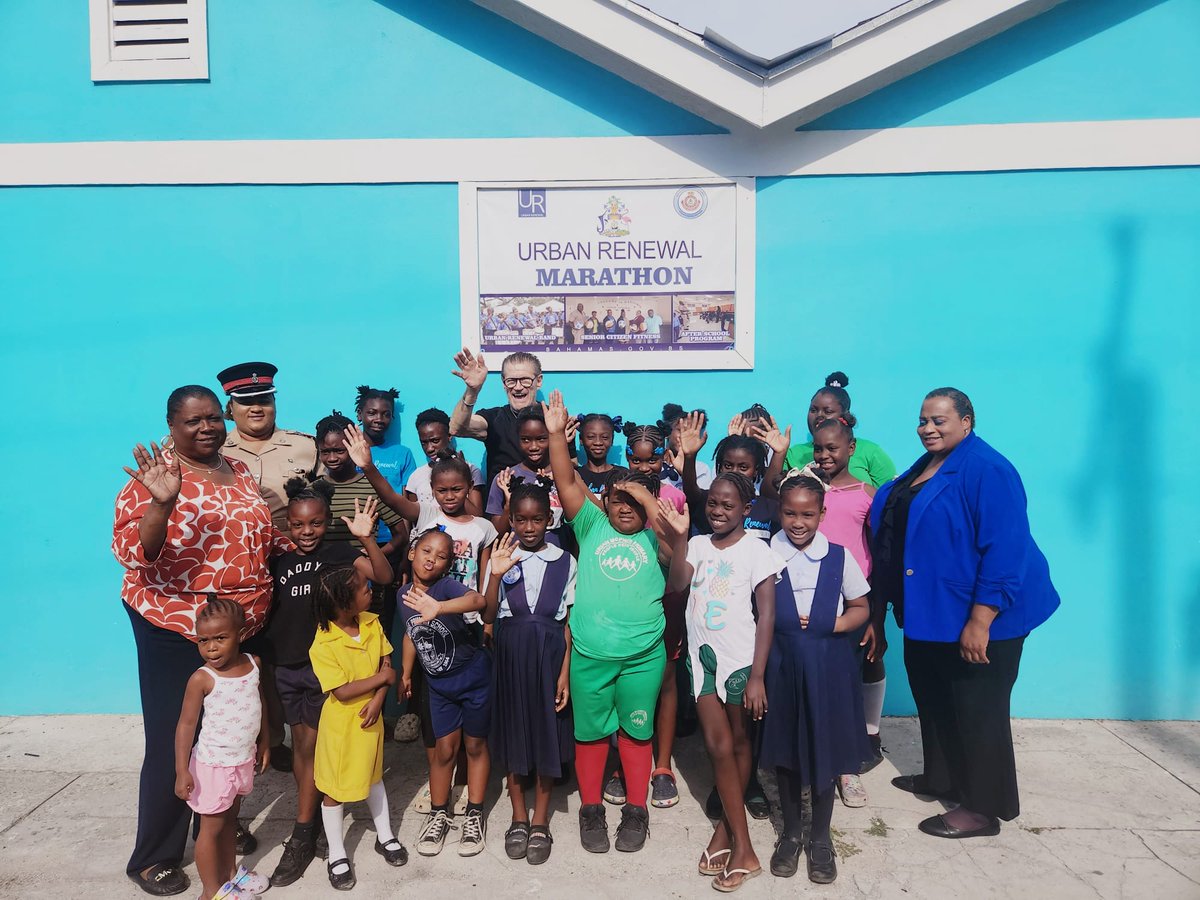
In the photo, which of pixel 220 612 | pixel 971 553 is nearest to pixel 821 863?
pixel 971 553

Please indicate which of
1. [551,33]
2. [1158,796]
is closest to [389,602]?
[551,33]

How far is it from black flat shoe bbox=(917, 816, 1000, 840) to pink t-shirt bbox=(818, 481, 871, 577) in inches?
43.0

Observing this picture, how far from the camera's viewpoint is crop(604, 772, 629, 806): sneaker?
12.5 ft

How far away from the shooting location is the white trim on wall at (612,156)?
464 centimetres

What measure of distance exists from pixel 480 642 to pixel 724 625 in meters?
1.12

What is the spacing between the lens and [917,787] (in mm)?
3881

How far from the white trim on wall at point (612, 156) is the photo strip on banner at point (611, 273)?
0.45 feet

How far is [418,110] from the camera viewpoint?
485 centimetres

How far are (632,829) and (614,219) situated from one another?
331 centimetres

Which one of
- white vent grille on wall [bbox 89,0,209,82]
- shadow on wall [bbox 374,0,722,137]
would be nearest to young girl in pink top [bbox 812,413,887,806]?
shadow on wall [bbox 374,0,722,137]

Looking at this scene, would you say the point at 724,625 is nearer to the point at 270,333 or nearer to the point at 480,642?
the point at 480,642

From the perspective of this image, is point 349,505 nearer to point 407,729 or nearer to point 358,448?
point 358,448

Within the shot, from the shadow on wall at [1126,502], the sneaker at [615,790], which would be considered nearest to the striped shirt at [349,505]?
the sneaker at [615,790]

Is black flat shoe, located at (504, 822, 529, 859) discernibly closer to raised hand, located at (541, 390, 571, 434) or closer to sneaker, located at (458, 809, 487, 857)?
sneaker, located at (458, 809, 487, 857)
